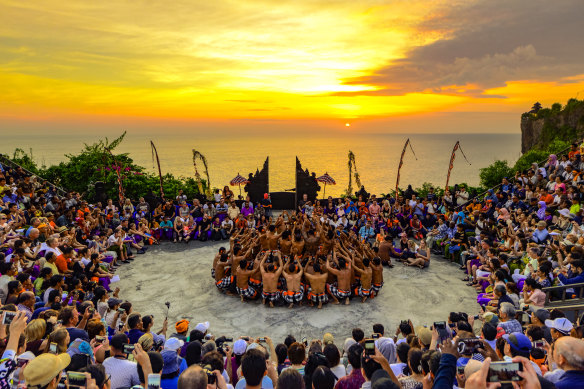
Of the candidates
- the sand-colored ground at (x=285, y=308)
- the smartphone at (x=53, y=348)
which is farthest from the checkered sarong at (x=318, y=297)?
the smartphone at (x=53, y=348)

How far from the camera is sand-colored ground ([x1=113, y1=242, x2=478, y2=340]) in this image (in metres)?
8.47

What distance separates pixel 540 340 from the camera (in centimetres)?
457

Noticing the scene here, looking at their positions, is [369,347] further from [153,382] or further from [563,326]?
[563,326]

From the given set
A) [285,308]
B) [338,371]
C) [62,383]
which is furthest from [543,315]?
[62,383]

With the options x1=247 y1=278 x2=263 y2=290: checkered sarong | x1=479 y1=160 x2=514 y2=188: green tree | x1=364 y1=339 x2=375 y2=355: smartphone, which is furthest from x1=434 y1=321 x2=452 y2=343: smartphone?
x1=479 y1=160 x2=514 y2=188: green tree

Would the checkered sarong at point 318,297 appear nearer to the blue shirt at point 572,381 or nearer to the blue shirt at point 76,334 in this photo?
the blue shirt at point 76,334

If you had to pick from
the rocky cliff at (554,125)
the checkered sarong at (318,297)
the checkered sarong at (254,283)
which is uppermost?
the rocky cliff at (554,125)

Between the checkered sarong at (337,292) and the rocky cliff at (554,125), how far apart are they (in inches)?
1548

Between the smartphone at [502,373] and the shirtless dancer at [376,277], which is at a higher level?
the smartphone at [502,373]

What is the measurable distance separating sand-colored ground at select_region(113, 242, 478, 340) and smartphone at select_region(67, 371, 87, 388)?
16.7ft

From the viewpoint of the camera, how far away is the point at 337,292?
9477 mm

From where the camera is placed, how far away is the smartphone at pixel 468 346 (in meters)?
3.96

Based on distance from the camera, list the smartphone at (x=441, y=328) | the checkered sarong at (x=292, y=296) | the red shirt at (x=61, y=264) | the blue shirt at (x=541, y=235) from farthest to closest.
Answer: the blue shirt at (x=541, y=235) < the checkered sarong at (x=292, y=296) < the red shirt at (x=61, y=264) < the smartphone at (x=441, y=328)

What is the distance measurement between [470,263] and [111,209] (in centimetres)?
1377
